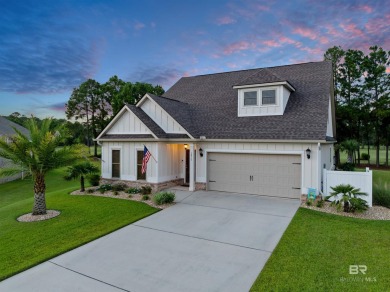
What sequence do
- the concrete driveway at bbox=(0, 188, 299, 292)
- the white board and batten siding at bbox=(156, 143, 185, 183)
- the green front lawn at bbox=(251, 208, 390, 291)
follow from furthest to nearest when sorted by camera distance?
the white board and batten siding at bbox=(156, 143, 185, 183) → the concrete driveway at bbox=(0, 188, 299, 292) → the green front lawn at bbox=(251, 208, 390, 291)

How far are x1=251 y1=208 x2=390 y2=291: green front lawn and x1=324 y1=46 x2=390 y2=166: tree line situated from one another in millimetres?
25212

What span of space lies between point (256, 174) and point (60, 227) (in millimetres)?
8832

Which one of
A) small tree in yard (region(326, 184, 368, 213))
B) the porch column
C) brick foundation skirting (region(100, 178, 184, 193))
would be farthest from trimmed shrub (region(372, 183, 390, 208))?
brick foundation skirting (region(100, 178, 184, 193))

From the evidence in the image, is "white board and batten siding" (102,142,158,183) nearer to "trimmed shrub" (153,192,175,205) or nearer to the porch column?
the porch column

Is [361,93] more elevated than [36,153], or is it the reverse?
[361,93]

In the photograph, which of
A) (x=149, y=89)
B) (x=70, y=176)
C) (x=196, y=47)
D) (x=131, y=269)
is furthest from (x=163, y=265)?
(x=149, y=89)

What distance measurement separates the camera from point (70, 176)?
13.0 meters

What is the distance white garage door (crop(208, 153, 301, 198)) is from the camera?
37.4 ft

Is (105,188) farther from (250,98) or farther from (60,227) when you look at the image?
(250,98)

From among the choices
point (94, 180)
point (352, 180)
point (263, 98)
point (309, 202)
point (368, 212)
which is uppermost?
point (263, 98)

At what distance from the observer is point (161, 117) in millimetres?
14273

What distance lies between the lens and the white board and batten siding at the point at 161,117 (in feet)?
45.4

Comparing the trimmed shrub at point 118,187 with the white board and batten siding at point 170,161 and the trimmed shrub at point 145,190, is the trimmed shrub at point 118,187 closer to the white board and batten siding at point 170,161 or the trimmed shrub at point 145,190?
the trimmed shrub at point 145,190

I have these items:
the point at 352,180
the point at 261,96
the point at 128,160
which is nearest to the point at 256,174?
the point at 352,180
